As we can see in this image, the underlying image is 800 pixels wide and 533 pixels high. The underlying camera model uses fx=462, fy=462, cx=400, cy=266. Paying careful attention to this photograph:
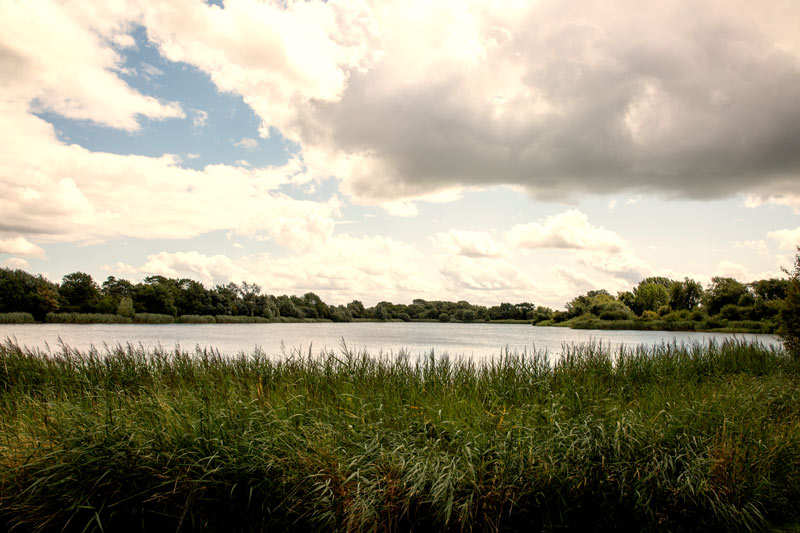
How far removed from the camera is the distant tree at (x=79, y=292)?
5869 cm

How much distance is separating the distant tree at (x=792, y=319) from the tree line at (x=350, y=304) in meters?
25.0

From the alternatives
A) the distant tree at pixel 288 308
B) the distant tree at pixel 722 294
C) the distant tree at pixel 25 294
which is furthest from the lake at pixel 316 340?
the distant tree at pixel 288 308

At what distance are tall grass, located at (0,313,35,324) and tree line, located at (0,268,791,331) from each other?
10.8 feet

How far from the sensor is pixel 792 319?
13711 millimetres

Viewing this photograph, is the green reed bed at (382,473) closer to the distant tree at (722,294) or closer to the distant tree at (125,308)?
the distant tree at (722,294)

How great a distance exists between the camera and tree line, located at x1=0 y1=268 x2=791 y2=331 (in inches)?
1744

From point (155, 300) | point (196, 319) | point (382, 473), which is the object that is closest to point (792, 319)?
point (382, 473)

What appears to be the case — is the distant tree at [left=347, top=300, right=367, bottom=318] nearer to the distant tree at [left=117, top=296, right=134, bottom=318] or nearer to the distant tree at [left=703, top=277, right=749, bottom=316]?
the distant tree at [left=117, top=296, right=134, bottom=318]

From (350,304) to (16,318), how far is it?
54469mm

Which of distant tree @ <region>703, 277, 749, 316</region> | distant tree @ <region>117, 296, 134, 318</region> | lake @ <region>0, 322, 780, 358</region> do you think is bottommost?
lake @ <region>0, 322, 780, 358</region>

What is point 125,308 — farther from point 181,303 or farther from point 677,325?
point 677,325

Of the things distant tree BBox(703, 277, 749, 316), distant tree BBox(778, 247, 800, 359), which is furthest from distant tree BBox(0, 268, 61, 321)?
distant tree BBox(703, 277, 749, 316)

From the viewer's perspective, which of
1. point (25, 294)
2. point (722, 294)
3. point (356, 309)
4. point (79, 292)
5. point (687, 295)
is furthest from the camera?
point (356, 309)

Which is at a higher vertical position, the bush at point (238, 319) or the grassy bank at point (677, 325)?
the grassy bank at point (677, 325)
